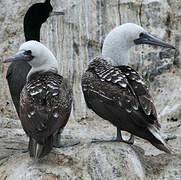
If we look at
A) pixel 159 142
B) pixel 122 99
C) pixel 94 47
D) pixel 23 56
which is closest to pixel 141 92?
pixel 122 99

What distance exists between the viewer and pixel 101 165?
605 cm

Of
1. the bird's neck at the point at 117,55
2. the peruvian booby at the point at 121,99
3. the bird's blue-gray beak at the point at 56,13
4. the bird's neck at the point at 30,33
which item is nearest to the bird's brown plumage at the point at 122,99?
the peruvian booby at the point at 121,99

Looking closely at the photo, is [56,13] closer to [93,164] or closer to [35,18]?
[35,18]

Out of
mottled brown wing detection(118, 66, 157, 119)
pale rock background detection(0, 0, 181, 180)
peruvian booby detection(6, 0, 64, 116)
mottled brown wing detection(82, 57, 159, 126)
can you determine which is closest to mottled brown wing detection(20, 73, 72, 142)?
mottled brown wing detection(82, 57, 159, 126)

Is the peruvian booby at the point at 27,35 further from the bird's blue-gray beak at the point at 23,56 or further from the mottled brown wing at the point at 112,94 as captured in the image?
the mottled brown wing at the point at 112,94

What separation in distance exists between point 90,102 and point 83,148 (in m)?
0.63

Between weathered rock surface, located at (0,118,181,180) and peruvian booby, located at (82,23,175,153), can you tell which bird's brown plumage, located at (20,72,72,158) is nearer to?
weathered rock surface, located at (0,118,181,180)

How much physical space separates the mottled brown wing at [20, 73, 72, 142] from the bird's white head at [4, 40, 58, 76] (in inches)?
14.0

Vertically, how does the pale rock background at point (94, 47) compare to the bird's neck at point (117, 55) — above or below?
below

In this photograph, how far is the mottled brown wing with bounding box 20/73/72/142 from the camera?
19.3 ft

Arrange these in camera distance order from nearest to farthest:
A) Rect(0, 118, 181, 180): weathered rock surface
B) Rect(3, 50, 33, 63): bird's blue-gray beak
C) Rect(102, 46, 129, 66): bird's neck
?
Rect(0, 118, 181, 180): weathered rock surface, Rect(3, 50, 33, 63): bird's blue-gray beak, Rect(102, 46, 129, 66): bird's neck

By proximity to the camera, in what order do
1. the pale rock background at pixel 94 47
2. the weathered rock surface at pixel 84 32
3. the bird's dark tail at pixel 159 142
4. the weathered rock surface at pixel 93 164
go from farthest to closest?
the weathered rock surface at pixel 84 32 → the pale rock background at pixel 94 47 → the bird's dark tail at pixel 159 142 → the weathered rock surface at pixel 93 164

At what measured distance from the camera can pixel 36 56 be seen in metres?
6.74

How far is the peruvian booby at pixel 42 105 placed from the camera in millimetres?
5855
